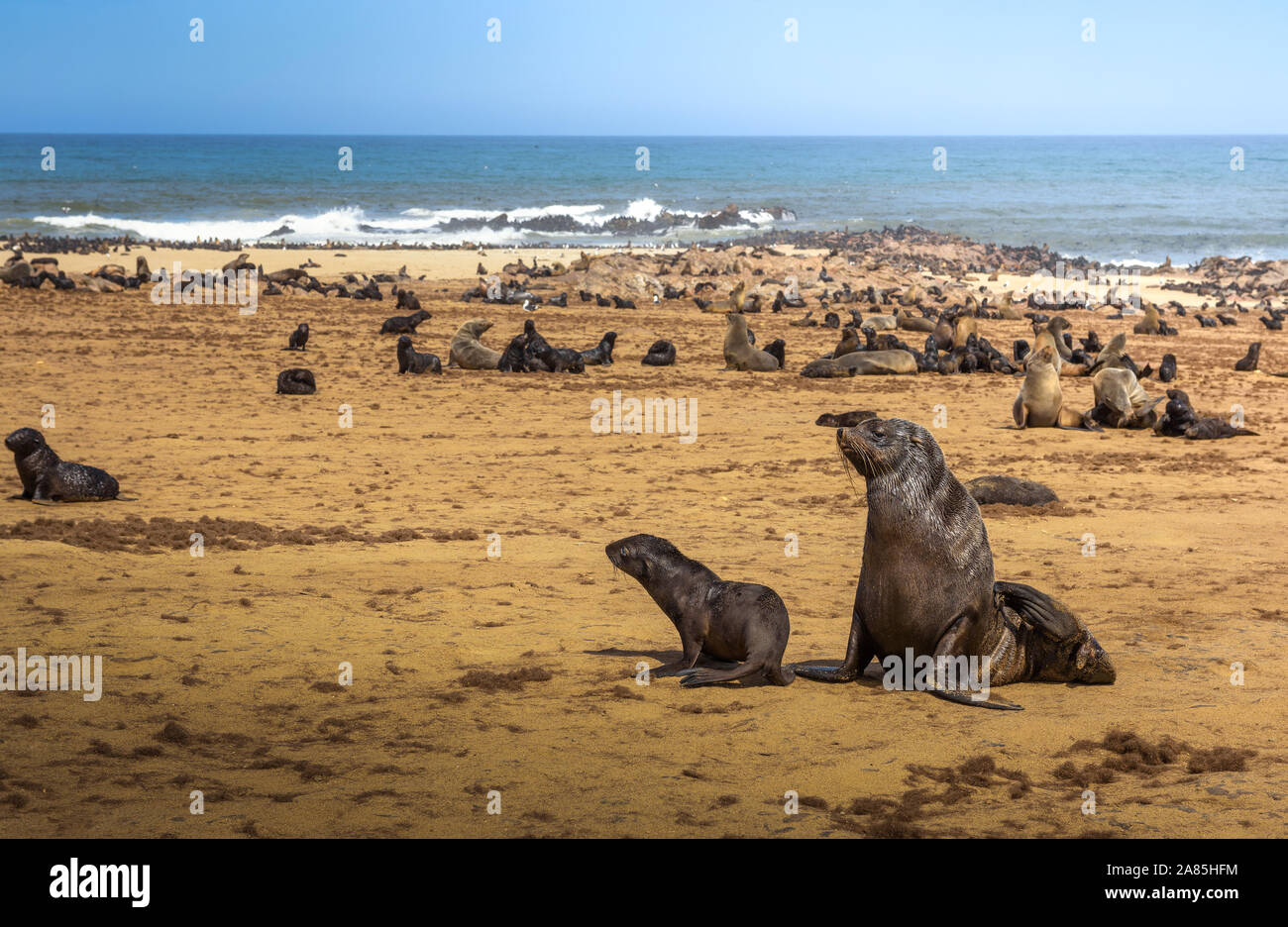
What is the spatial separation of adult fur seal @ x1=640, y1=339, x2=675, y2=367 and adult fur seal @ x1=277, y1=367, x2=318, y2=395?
550 centimetres

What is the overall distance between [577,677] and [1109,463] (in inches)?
329

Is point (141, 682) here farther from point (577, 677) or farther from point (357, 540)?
point (357, 540)

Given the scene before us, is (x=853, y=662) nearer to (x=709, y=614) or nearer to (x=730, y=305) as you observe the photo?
(x=709, y=614)

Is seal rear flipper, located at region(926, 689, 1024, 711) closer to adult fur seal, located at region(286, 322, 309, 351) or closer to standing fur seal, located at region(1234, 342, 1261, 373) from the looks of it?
adult fur seal, located at region(286, 322, 309, 351)

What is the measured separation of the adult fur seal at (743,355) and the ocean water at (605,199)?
34.6ft

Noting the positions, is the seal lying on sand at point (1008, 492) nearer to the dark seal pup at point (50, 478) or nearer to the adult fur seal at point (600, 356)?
the dark seal pup at point (50, 478)

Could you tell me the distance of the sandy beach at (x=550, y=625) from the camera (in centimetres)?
416

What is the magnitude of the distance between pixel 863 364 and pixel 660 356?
310 centimetres

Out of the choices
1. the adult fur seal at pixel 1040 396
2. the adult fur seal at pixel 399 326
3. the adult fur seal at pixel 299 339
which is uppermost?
the adult fur seal at pixel 399 326

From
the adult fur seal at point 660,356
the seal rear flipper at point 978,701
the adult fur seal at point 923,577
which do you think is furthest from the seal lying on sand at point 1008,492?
the adult fur seal at point 660,356

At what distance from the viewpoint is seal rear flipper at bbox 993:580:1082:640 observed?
18.4 ft

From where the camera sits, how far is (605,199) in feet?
245

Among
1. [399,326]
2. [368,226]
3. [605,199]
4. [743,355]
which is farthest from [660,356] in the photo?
[605,199]

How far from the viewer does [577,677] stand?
18.4 feet
